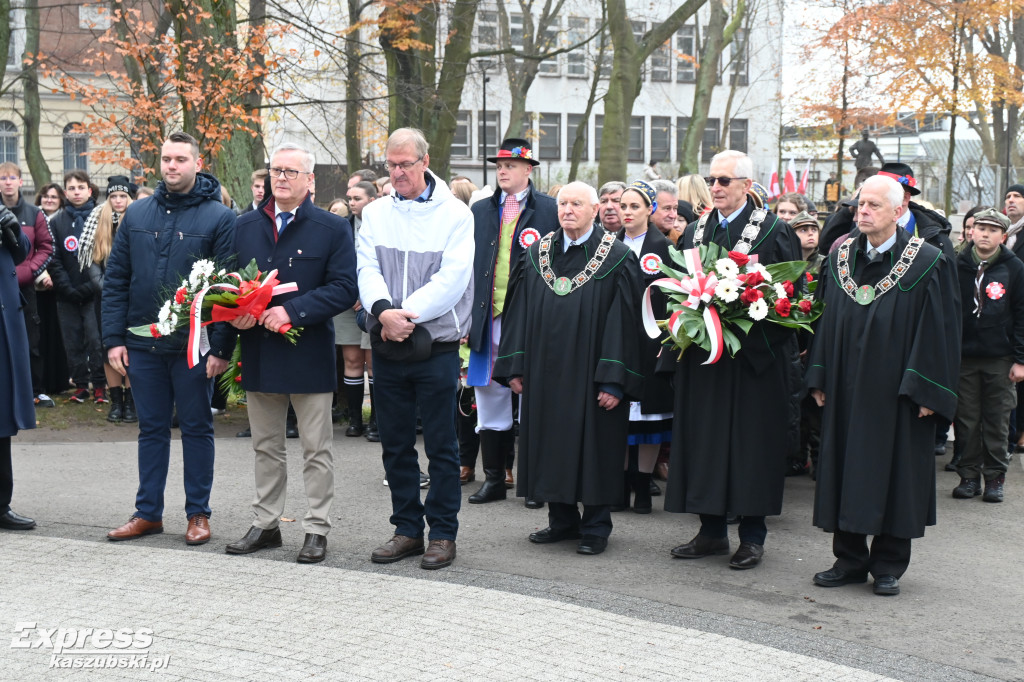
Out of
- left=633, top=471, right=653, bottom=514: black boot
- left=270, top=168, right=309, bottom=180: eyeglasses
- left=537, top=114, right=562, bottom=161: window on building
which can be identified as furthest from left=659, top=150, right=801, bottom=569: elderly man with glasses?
left=537, top=114, right=562, bottom=161: window on building

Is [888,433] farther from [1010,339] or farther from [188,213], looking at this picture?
[188,213]

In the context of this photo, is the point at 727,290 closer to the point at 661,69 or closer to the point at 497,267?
the point at 497,267

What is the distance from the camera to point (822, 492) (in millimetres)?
6547

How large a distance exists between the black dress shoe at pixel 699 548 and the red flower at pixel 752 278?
1517mm

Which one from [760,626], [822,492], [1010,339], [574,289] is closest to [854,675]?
[760,626]

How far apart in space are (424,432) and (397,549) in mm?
674

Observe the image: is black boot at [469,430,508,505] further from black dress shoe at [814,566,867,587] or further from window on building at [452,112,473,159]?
window on building at [452,112,473,159]

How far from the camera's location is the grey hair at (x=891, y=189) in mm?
6441

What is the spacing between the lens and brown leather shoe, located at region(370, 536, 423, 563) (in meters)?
6.79

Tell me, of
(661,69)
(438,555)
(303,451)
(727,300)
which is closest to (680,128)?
(661,69)

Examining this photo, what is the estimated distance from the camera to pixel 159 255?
7172 mm

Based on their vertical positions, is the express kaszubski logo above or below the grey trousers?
below

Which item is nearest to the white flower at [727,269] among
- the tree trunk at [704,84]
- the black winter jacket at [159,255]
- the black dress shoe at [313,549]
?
the black dress shoe at [313,549]

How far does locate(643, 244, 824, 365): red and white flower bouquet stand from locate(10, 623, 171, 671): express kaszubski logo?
3.18 metres
